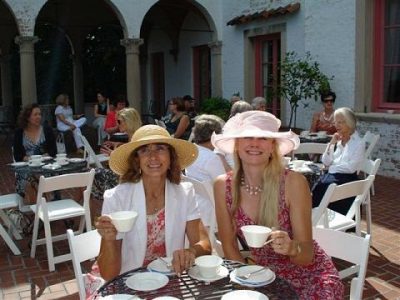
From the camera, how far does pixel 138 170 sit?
267 centimetres

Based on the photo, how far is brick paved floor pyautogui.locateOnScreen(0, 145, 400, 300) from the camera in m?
3.75

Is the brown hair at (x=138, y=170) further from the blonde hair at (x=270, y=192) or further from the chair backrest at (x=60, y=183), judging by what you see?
the chair backrest at (x=60, y=183)

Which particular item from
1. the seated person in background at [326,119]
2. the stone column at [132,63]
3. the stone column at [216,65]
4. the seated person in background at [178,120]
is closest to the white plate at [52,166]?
the seated person in background at [178,120]

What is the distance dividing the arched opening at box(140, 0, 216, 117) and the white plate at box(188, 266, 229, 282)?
34.0 ft

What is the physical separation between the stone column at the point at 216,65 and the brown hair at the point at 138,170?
9570 millimetres

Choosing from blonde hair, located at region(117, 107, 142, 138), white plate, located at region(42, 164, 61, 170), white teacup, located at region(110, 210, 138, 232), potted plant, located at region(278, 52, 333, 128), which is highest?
potted plant, located at region(278, 52, 333, 128)

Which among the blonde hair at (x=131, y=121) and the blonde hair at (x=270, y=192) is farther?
the blonde hair at (x=131, y=121)

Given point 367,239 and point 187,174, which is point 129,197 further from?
point 187,174

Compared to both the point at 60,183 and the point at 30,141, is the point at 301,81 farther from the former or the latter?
the point at 60,183

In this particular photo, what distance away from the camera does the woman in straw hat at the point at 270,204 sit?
2.44m

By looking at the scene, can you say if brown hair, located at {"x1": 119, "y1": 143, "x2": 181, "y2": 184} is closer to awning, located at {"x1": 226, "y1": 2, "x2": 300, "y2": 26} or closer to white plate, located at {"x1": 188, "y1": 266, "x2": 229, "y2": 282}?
white plate, located at {"x1": 188, "y1": 266, "x2": 229, "y2": 282}

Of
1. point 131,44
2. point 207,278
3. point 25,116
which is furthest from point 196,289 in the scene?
point 131,44

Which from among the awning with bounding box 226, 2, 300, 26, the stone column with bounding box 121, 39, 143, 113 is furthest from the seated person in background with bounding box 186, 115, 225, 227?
the stone column with bounding box 121, 39, 143, 113

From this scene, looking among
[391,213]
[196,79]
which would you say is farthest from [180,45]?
[391,213]
